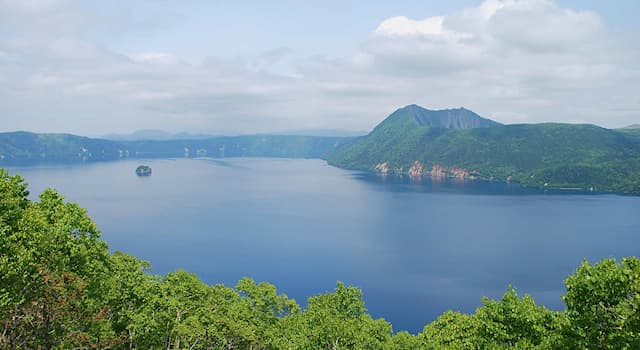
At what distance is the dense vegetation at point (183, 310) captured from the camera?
2006cm

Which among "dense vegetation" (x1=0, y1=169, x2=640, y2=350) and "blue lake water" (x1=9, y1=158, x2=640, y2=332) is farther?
"blue lake water" (x1=9, y1=158, x2=640, y2=332)

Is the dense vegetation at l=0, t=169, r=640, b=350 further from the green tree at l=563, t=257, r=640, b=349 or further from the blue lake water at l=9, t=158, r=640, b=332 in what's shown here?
the blue lake water at l=9, t=158, r=640, b=332

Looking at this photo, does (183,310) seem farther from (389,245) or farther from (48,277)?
(389,245)

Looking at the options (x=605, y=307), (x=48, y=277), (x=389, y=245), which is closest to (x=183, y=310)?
(x=48, y=277)

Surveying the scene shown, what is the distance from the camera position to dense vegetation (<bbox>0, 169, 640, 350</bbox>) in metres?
20.1

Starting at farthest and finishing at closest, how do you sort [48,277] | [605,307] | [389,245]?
[389,245]
[605,307]
[48,277]

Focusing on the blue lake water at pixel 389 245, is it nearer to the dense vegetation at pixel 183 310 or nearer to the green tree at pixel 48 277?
the dense vegetation at pixel 183 310

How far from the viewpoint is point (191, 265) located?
4045 inches

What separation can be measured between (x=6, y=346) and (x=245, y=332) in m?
15.8

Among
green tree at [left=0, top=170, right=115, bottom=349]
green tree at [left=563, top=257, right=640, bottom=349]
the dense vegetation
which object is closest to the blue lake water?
the dense vegetation

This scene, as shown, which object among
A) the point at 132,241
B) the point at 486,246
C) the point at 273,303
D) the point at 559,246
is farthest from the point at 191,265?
the point at 559,246

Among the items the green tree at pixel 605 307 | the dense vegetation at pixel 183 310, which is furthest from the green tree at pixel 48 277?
Answer: the green tree at pixel 605 307

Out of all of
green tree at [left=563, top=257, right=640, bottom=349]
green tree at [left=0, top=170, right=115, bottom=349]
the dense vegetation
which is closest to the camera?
green tree at [left=563, top=257, right=640, bottom=349]

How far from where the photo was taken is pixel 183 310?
33812mm
